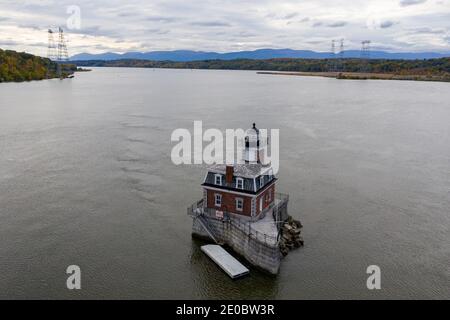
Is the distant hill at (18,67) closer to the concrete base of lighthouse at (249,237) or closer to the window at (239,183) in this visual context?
the concrete base of lighthouse at (249,237)

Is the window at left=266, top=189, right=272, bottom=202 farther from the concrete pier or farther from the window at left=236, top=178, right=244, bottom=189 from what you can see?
the window at left=236, top=178, right=244, bottom=189

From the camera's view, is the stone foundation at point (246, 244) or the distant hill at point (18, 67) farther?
the distant hill at point (18, 67)

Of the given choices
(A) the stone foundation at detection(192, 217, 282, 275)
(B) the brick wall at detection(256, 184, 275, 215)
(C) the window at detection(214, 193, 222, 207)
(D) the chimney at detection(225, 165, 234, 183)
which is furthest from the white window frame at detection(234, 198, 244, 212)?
(D) the chimney at detection(225, 165, 234, 183)

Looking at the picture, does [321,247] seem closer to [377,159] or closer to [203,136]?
[377,159]

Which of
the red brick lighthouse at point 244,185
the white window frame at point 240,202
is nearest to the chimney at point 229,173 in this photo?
the red brick lighthouse at point 244,185
